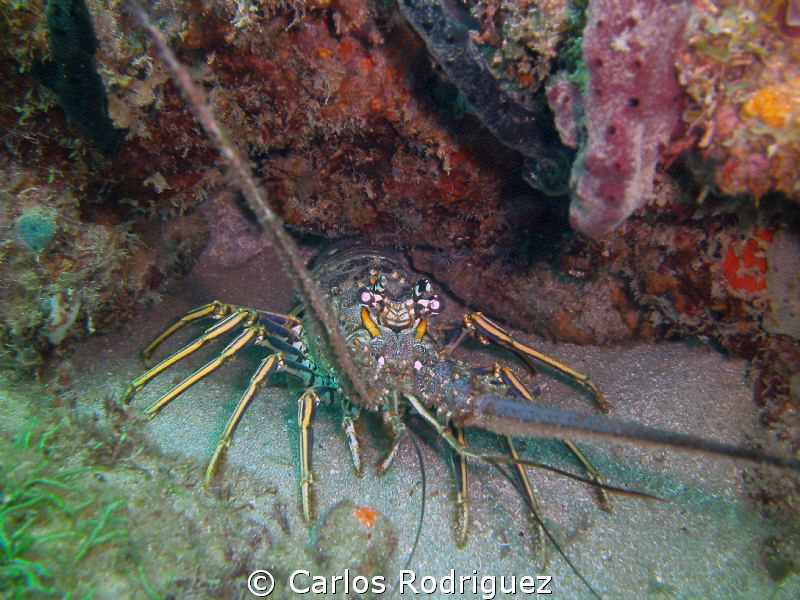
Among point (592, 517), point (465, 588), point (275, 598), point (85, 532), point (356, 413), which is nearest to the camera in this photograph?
point (85, 532)

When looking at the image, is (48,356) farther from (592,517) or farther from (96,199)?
(592,517)

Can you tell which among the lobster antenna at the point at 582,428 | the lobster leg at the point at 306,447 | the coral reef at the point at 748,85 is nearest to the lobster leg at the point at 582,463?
the lobster antenna at the point at 582,428

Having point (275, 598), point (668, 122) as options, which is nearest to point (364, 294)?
point (275, 598)

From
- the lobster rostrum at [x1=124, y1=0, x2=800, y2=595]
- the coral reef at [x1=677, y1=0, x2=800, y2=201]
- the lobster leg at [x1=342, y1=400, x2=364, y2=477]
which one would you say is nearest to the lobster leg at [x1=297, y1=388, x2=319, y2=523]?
the lobster rostrum at [x1=124, y1=0, x2=800, y2=595]

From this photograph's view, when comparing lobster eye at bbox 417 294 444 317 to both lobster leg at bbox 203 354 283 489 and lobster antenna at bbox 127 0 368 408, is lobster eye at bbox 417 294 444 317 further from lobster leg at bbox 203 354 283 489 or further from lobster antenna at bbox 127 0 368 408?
lobster leg at bbox 203 354 283 489

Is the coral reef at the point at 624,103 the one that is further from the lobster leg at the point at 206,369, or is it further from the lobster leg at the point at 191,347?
the lobster leg at the point at 191,347

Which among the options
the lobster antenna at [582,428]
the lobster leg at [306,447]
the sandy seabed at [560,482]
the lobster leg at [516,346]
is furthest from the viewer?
the lobster leg at [516,346]

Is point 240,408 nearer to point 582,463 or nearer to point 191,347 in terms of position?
point 191,347

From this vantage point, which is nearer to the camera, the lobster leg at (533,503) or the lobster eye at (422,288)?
the lobster leg at (533,503)

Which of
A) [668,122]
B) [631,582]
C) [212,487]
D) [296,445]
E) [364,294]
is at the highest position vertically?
[668,122]
